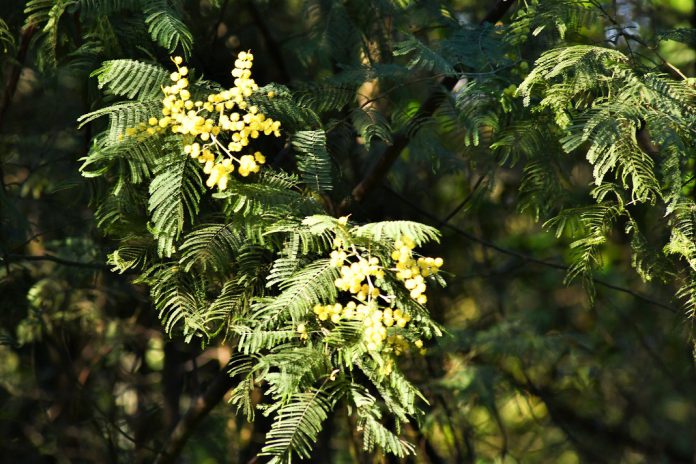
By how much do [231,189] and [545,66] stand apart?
90cm

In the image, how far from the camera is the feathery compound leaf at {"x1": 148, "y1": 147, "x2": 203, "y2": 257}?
1.82 metres

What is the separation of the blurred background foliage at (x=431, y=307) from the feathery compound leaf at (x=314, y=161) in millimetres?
819

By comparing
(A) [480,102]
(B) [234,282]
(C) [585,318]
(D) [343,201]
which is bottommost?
(C) [585,318]

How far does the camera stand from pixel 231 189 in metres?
1.86

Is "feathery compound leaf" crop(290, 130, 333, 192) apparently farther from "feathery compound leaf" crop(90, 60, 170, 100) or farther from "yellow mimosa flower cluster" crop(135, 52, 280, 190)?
"feathery compound leaf" crop(90, 60, 170, 100)

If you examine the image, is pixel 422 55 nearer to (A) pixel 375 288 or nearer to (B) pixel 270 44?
(A) pixel 375 288

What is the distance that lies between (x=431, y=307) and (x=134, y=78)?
9.72ft

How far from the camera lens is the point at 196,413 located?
3.41m

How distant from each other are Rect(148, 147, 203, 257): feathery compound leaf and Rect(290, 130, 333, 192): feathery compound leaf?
33 cm

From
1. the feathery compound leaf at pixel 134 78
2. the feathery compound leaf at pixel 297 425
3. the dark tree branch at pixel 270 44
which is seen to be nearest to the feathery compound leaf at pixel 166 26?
the feathery compound leaf at pixel 134 78

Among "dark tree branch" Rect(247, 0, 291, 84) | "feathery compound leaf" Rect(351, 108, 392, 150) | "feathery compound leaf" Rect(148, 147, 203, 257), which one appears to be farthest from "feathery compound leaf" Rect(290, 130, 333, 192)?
"dark tree branch" Rect(247, 0, 291, 84)

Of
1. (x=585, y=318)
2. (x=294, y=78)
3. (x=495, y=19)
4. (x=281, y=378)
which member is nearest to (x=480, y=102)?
(x=495, y=19)

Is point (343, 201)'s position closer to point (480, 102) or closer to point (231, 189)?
point (480, 102)

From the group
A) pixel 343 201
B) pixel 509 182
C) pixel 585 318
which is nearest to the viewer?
pixel 343 201
